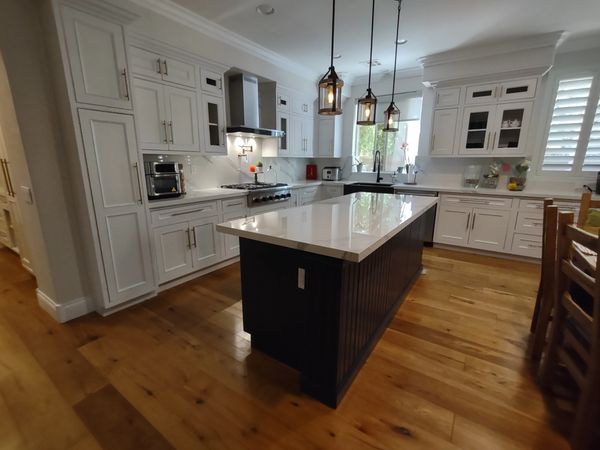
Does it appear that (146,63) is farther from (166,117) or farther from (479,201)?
(479,201)

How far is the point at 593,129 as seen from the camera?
3516 millimetres

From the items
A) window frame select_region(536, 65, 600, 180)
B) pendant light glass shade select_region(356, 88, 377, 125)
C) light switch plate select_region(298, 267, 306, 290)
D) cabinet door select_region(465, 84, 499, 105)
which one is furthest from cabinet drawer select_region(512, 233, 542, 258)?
light switch plate select_region(298, 267, 306, 290)

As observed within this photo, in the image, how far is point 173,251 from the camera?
2824mm

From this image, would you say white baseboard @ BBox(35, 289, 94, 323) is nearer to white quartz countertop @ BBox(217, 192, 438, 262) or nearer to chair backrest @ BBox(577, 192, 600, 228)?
white quartz countertop @ BBox(217, 192, 438, 262)

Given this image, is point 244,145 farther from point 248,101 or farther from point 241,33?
point 241,33

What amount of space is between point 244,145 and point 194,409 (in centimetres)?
345

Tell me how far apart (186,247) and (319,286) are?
199cm

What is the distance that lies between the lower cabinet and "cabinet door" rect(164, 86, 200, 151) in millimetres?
862

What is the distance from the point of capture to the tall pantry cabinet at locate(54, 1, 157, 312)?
6.53 ft

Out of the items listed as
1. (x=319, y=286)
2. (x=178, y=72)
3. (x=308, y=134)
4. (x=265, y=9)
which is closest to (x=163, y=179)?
(x=178, y=72)

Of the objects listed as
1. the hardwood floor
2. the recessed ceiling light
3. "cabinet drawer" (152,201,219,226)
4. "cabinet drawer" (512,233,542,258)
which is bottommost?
the hardwood floor

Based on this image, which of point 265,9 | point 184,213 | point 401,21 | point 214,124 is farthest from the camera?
point 214,124

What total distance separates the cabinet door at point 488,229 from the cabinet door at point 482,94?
1.51 m

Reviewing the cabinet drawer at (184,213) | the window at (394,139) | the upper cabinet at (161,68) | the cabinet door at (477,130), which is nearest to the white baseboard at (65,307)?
the cabinet drawer at (184,213)
